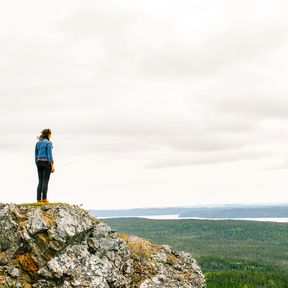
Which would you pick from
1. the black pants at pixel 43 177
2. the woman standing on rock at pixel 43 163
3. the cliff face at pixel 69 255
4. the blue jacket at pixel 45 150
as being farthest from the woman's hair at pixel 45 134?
the cliff face at pixel 69 255

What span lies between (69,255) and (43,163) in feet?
20.6

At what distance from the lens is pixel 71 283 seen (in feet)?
65.5

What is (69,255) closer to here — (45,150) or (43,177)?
(43,177)

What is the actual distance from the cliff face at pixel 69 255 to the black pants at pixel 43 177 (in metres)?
1.62

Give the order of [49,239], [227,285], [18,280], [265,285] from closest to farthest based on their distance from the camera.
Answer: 1. [18,280]
2. [49,239]
3. [227,285]
4. [265,285]

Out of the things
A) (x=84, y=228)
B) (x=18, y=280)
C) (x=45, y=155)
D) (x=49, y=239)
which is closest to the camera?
(x=18, y=280)

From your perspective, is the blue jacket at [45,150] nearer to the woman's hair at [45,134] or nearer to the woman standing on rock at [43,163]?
the woman standing on rock at [43,163]

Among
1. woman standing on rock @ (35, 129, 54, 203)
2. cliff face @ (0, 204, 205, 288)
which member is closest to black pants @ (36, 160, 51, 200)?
woman standing on rock @ (35, 129, 54, 203)

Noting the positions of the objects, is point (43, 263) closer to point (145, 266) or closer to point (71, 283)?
point (71, 283)

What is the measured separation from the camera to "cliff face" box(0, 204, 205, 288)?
66.1ft

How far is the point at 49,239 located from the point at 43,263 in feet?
4.23

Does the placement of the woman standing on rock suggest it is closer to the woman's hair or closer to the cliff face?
the woman's hair

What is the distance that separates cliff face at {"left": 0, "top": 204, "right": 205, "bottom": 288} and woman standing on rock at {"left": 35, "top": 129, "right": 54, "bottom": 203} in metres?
1.67

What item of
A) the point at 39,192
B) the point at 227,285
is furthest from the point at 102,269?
the point at 227,285
